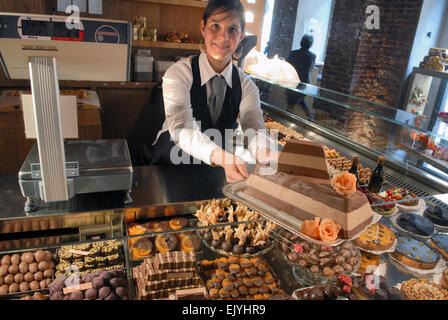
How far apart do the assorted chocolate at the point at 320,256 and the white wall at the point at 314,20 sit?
10919mm

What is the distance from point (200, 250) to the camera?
64.9 inches

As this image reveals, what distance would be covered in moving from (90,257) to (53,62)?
3.08ft

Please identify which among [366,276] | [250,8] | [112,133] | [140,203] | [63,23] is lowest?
[112,133]

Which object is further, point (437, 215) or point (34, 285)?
point (437, 215)

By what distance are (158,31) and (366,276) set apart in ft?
13.4

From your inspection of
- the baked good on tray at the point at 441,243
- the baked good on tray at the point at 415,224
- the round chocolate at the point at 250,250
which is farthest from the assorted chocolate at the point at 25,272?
the baked good on tray at the point at 441,243

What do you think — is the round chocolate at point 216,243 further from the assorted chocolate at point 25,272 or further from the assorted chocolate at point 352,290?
the assorted chocolate at point 25,272

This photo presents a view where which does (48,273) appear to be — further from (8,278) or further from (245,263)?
(245,263)

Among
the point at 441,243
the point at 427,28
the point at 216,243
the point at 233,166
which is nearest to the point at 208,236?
the point at 216,243

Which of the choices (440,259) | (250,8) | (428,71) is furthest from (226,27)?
(428,71)

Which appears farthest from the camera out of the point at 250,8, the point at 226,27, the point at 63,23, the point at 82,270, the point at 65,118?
the point at 250,8

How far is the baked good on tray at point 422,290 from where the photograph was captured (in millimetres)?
1532

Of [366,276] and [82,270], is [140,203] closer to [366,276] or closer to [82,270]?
[82,270]

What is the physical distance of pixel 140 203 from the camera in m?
1.86
